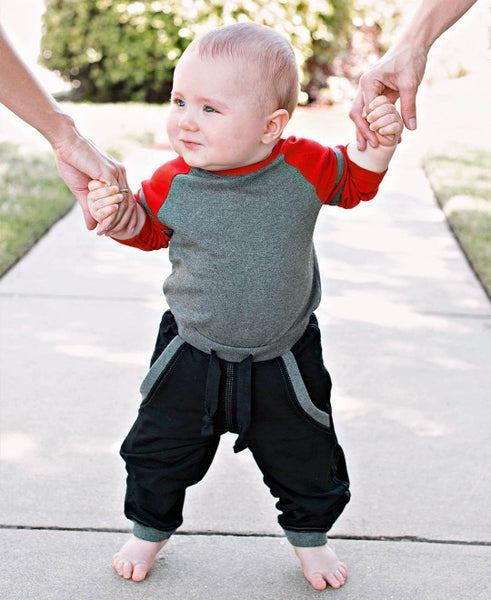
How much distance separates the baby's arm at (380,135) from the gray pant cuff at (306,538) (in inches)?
36.4

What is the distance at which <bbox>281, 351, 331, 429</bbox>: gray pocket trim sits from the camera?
234 cm

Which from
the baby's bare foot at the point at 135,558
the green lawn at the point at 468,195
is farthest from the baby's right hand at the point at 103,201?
the green lawn at the point at 468,195

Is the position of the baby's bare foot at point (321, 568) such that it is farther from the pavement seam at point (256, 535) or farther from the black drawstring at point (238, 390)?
the black drawstring at point (238, 390)

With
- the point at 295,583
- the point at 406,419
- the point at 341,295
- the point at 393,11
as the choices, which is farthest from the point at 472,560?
the point at 393,11

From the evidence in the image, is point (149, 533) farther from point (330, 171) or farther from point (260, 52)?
point (260, 52)

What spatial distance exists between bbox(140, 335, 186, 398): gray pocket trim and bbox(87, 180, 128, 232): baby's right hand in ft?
1.23

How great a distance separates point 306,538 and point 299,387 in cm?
43

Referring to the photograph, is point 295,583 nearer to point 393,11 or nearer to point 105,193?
point 105,193

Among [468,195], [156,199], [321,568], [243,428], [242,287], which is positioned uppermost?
[156,199]

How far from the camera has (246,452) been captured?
3.21 metres

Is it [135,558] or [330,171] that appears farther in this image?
[135,558]

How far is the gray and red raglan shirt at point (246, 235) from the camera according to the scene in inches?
87.0

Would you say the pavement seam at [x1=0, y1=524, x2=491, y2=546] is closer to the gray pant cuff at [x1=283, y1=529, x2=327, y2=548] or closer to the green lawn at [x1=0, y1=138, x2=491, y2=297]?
the gray pant cuff at [x1=283, y1=529, x2=327, y2=548]

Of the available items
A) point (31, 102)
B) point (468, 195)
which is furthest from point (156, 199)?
point (468, 195)
